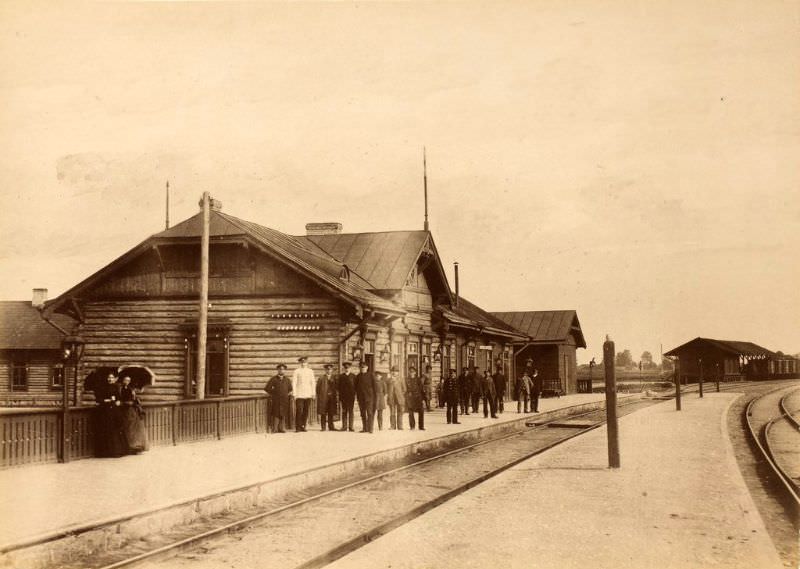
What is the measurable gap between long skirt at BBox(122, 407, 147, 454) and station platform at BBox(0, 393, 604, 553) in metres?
0.21

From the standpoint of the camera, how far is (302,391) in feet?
58.4

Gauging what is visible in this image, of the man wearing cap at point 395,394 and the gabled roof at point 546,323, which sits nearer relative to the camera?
the man wearing cap at point 395,394

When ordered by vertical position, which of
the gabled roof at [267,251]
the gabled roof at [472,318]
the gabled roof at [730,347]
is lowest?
the gabled roof at [730,347]

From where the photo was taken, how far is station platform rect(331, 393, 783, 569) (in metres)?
6.71

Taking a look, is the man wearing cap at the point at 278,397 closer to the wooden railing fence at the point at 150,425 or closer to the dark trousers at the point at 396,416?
the wooden railing fence at the point at 150,425

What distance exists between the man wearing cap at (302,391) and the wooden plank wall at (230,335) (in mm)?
2846

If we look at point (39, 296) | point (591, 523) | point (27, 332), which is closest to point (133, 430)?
point (591, 523)

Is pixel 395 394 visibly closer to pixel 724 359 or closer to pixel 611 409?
pixel 611 409

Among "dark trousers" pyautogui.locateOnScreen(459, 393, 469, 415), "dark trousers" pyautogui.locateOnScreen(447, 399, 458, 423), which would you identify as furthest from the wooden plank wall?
"dark trousers" pyautogui.locateOnScreen(459, 393, 469, 415)

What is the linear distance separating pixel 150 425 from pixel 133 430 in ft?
3.85

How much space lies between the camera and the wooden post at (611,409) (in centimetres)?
1239

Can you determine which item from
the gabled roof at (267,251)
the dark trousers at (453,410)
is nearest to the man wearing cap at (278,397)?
the gabled roof at (267,251)

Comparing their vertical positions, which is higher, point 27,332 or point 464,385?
point 27,332

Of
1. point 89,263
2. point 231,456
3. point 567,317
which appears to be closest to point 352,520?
point 231,456
